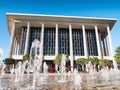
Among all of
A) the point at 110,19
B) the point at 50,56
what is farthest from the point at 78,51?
the point at 110,19

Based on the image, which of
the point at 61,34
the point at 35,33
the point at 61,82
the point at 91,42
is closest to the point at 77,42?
the point at 91,42

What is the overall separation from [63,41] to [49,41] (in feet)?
14.9

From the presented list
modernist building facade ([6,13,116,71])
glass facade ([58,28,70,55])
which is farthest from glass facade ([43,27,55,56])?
glass facade ([58,28,70,55])

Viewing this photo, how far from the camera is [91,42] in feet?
151

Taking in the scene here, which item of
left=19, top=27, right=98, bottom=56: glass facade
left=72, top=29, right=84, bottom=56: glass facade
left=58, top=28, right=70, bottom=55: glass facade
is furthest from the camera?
left=72, top=29, right=84, bottom=56: glass facade

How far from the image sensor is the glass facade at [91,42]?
44025mm

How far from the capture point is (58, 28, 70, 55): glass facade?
141 feet

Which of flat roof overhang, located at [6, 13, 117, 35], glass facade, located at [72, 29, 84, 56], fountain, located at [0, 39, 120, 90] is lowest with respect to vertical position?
fountain, located at [0, 39, 120, 90]

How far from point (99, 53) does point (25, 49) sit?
2190 cm

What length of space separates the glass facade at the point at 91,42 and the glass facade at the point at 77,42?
93.7 inches

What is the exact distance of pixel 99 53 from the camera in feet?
137

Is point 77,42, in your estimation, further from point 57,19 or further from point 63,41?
point 57,19

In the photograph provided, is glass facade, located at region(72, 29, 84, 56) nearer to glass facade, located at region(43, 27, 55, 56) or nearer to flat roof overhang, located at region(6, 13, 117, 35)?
flat roof overhang, located at region(6, 13, 117, 35)

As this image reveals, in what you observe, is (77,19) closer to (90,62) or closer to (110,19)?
(110,19)
